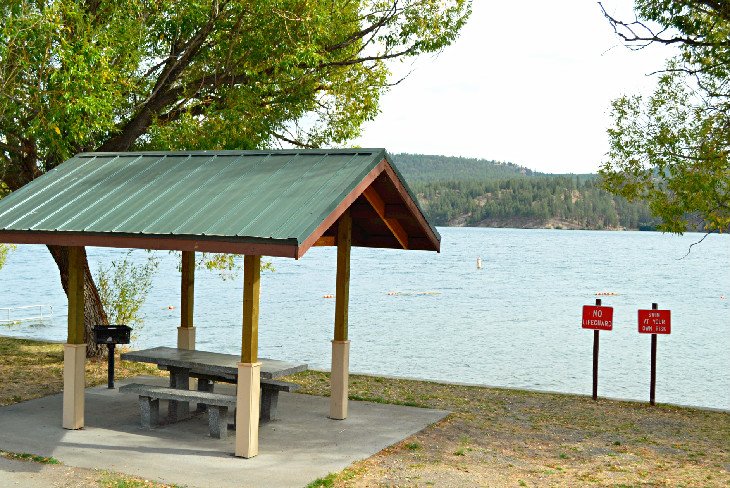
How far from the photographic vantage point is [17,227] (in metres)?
9.35

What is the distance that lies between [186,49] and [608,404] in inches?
345

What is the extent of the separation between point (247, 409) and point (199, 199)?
2235 millimetres

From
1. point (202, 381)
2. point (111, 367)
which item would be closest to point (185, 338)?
point (111, 367)

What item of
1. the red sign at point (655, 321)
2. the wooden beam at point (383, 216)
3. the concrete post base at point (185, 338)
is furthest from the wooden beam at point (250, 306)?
the red sign at point (655, 321)

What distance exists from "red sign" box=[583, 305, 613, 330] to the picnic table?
5.70 meters

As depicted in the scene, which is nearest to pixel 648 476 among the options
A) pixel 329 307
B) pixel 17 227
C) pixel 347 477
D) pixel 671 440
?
pixel 671 440

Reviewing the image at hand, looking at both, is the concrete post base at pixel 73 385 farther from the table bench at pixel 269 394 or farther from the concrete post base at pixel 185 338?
the concrete post base at pixel 185 338

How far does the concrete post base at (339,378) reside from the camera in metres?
Result: 10.6

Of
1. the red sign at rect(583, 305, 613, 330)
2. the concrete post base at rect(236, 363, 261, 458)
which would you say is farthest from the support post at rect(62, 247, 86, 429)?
the red sign at rect(583, 305, 613, 330)

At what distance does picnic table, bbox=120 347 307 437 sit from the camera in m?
9.58

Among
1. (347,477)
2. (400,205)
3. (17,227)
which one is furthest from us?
(400,205)

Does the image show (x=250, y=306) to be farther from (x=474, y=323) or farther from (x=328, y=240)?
(x=474, y=323)

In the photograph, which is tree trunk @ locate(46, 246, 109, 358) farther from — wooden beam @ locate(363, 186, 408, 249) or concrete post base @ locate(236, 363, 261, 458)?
concrete post base @ locate(236, 363, 261, 458)

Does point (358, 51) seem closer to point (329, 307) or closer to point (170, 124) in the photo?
point (170, 124)
